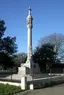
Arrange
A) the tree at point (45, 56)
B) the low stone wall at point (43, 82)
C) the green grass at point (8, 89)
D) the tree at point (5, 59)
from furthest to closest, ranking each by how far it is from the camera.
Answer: the tree at point (45, 56) < the tree at point (5, 59) < the low stone wall at point (43, 82) < the green grass at point (8, 89)

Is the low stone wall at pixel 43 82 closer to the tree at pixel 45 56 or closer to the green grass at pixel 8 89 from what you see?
the green grass at pixel 8 89

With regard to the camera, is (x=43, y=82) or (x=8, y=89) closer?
Answer: (x=8, y=89)

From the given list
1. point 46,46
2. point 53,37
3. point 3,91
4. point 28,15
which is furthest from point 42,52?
point 3,91

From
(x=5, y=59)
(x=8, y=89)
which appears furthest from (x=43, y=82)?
(x=5, y=59)

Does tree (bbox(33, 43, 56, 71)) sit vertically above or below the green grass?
above

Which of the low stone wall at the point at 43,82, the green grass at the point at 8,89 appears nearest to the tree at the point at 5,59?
the low stone wall at the point at 43,82

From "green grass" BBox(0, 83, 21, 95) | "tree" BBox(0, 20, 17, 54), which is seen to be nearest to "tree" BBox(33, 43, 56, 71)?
"tree" BBox(0, 20, 17, 54)

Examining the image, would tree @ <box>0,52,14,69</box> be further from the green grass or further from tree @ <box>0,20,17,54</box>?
the green grass

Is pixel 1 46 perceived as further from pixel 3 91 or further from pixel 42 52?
pixel 3 91

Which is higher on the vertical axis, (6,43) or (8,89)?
(6,43)

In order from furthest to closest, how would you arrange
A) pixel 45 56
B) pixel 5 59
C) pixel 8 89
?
pixel 45 56 → pixel 5 59 → pixel 8 89

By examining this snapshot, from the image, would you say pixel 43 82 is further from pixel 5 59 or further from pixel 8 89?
pixel 5 59

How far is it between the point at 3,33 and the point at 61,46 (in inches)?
964

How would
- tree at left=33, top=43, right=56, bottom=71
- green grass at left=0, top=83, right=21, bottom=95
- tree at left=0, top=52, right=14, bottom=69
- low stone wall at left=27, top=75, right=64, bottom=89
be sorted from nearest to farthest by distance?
green grass at left=0, top=83, right=21, bottom=95
low stone wall at left=27, top=75, right=64, bottom=89
tree at left=0, top=52, right=14, bottom=69
tree at left=33, top=43, right=56, bottom=71
